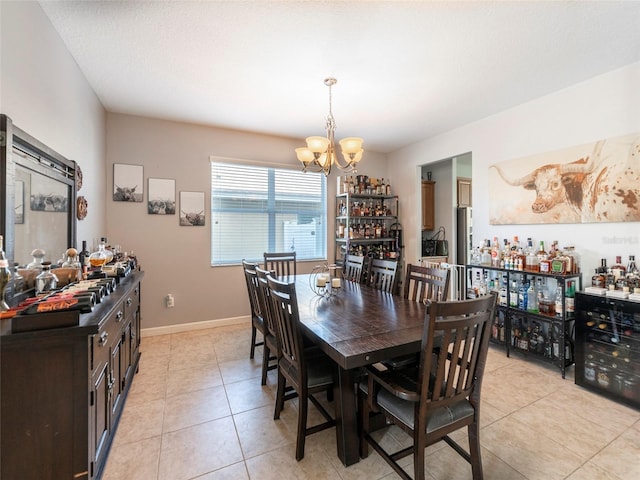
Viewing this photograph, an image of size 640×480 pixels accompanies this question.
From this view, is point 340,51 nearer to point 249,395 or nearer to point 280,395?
point 280,395

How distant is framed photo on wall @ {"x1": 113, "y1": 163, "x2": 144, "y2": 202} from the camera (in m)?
3.41

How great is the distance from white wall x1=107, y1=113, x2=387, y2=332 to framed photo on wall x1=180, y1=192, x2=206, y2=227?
0.25 ft

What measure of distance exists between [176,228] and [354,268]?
7.64 feet

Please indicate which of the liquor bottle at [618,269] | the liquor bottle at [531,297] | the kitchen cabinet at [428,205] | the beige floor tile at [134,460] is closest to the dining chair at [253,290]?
the beige floor tile at [134,460]

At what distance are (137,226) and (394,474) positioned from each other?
3587mm

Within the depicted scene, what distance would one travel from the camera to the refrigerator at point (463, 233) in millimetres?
5145

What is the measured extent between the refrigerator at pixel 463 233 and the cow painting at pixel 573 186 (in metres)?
1.79

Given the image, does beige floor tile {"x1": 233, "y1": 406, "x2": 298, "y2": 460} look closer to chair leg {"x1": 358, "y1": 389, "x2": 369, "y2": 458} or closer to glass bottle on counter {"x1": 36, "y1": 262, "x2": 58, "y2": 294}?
chair leg {"x1": 358, "y1": 389, "x2": 369, "y2": 458}

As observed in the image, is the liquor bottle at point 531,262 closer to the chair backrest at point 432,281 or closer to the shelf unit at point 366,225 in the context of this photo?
the chair backrest at point 432,281

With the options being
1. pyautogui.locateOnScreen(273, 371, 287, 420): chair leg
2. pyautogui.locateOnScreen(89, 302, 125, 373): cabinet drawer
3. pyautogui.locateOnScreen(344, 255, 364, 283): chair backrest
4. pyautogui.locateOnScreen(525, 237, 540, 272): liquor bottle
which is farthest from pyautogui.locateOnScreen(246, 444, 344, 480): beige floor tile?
pyautogui.locateOnScreen(525, 237, 540, 272): liquor bottle

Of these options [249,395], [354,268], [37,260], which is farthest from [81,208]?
[354,268]

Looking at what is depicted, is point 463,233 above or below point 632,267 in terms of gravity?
above

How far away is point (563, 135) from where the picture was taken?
285cm

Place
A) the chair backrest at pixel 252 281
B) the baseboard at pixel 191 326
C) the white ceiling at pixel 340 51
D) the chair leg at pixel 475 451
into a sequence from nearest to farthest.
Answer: the chair leg at pixel 475 451 → the white ceiling at pixel 340 51 → the chair backrest at pixel 252 281 → the baseboard at pixel 191 326
